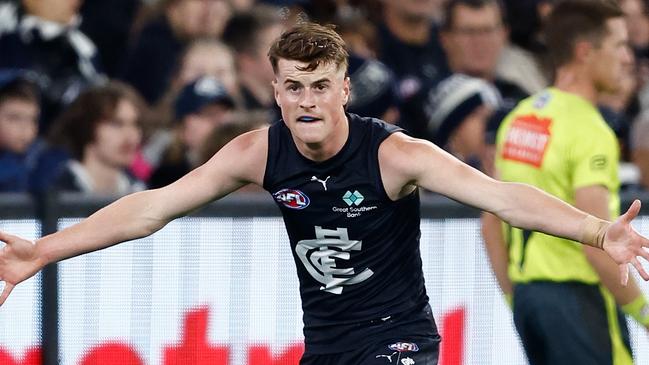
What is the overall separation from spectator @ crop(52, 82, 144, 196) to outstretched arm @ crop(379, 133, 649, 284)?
136 inches

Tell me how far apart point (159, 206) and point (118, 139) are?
3.18 m

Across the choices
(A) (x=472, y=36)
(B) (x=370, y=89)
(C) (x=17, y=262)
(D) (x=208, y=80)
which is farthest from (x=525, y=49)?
(C) (x=17, y=262)

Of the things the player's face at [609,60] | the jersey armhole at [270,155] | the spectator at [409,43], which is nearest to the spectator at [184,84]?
the spectator at [409,43]

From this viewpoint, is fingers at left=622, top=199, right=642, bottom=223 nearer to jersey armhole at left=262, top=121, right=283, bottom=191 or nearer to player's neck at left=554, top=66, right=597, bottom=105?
jersey armhole at left=262, top=121, right=283, bottom=191

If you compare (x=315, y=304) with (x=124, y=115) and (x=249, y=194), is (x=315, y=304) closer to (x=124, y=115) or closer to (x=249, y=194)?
(x=249, y=194)

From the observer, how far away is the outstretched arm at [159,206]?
20.1ft

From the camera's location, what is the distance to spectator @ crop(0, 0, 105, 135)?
9984mm

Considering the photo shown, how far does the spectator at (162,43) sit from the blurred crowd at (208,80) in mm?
10

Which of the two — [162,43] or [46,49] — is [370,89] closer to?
[162,43]

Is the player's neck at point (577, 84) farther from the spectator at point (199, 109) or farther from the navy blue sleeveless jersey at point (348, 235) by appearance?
the spectator at point (199, 109)

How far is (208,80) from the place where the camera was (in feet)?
33.2

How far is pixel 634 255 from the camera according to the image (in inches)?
213

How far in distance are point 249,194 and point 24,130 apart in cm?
166

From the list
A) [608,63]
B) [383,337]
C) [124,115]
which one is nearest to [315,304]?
[383,337]
